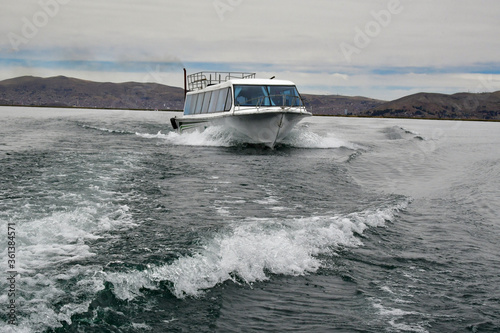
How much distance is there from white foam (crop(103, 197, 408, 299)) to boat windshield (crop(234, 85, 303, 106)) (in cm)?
1793

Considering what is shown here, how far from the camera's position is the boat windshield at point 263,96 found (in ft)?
89.5

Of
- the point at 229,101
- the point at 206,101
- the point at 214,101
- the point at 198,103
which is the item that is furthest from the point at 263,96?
the point at 198,103

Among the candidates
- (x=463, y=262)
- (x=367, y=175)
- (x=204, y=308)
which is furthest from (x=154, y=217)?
(x=367, y=175)

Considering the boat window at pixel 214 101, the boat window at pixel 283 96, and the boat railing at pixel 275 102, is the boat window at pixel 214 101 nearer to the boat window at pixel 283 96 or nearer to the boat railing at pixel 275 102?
the boat railing at pixel 275 102

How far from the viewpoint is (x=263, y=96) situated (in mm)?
27312

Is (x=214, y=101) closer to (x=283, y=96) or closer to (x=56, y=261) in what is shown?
(x=283, y=96)

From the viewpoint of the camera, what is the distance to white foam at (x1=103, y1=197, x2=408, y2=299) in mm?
6203

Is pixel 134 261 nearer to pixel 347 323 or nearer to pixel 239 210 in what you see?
pixel 347 323

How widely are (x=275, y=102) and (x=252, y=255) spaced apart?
2125cm

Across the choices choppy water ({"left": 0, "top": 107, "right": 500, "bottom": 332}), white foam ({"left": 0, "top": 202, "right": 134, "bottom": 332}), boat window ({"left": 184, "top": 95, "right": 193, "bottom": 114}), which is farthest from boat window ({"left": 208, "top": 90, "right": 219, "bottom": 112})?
white foam ({"left": 0, "top": 202, "right": 134, "bottom": 332})

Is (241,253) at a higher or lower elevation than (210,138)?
lower

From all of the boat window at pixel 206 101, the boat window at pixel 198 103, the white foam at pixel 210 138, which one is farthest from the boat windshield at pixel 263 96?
the boat window at pixel 198 103

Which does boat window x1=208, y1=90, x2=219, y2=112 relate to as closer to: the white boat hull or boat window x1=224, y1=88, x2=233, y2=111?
boat window x1=224, y1=88, x2=233, y2=111

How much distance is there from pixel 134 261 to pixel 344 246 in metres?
3.97
